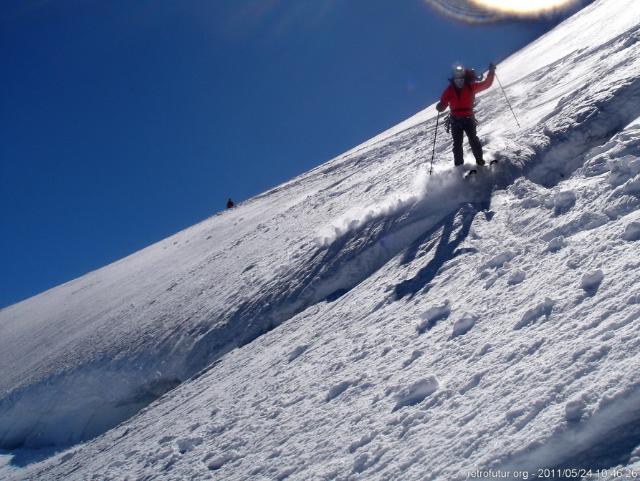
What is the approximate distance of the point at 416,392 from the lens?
5242mm

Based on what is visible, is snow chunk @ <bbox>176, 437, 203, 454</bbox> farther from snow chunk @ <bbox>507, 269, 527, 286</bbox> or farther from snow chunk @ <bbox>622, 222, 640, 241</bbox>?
snow chunk @ <bbox>622, 222, 640, 241</bbox>

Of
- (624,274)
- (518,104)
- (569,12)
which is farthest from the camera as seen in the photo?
(569,12)

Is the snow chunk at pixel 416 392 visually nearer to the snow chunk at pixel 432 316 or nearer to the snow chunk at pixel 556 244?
the snow chunk at pixel 432 316

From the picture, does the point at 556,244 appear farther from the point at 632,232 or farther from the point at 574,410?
the point at 574,410

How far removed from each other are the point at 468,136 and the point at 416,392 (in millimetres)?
5569

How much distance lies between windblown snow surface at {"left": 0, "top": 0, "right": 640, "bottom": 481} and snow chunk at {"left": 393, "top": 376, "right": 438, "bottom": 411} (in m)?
0.04

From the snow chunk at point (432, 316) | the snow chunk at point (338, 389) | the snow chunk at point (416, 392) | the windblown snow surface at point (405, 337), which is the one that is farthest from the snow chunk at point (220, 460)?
the snow chunk at point (432, 316)

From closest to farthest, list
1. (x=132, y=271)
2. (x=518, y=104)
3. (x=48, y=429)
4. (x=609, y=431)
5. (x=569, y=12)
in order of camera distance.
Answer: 1. (x=609, y=431)
2. (x=48, y=429)
3. (x=518, y=104)
4. (x=132, y=271)
5. (x=569, y=12)

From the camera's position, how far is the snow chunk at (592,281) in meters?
5.20

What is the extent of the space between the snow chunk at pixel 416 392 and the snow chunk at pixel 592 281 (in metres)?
1.52

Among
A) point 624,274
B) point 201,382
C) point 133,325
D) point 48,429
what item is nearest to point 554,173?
point 624,274

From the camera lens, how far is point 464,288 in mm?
6586

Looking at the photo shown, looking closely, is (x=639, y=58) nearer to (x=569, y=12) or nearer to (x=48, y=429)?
(x=48, y=429)

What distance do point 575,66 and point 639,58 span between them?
3.85m
